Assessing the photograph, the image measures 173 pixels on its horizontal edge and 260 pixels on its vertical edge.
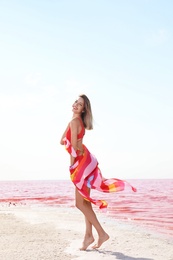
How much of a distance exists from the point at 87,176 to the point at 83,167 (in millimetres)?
154

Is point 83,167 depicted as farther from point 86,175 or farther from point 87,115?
point 87,115

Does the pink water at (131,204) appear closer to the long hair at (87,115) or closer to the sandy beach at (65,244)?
the sandy beach at (65,244)

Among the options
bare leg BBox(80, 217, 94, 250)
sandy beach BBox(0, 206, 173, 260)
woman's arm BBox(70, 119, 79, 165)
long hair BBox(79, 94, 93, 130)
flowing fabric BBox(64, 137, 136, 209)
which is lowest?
sandy beach BBox(0, 206, 173, 260)

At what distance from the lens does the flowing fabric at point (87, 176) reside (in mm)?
5871

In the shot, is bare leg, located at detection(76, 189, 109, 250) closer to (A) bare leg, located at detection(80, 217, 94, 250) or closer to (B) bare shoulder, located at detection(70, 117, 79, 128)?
(A) bare leg, located at detection(80, 217, 94, 250)

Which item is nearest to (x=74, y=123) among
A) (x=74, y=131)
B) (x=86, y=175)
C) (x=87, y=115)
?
(x=74, y=131)

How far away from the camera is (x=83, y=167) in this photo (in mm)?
5898

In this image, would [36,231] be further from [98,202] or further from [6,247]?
[98,202]

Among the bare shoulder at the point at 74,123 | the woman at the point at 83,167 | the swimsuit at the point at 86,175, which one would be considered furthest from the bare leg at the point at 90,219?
the bare shoulder at the point at 74,123

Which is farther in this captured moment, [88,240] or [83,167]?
[88,240]

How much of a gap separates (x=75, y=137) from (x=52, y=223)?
3651mm

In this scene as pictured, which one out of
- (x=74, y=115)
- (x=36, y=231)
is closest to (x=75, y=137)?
(x=74, y=115)

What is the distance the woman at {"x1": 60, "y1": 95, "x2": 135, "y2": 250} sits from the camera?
19.3 feet

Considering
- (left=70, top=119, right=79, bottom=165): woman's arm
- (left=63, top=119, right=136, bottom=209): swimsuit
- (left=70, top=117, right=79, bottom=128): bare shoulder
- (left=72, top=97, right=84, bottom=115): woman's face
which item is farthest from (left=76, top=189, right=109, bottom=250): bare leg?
(left=72, top=97, right=84, bottom=115): woman's face
